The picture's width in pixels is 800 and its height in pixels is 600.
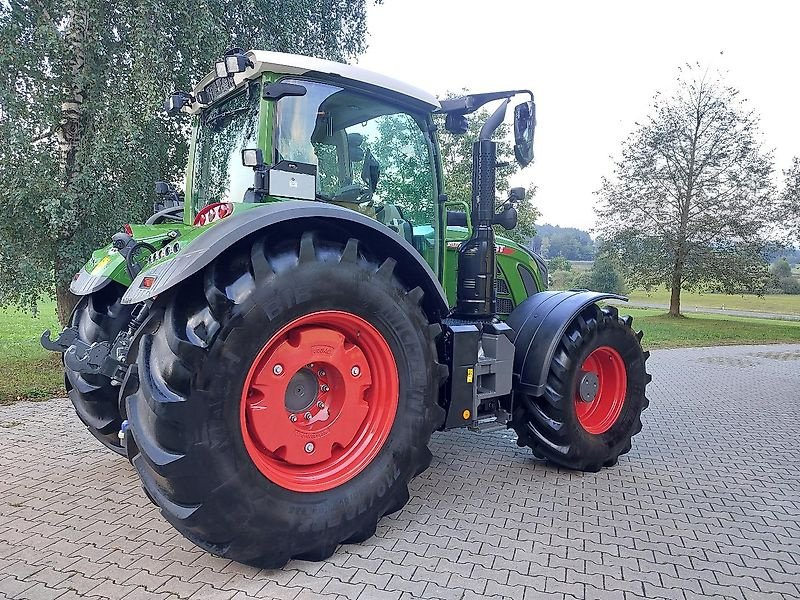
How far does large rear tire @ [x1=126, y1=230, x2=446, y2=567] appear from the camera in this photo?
2.56 meters

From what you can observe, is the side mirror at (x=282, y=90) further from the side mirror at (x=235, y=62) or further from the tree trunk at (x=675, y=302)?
the tree trunk at (x=675, y=302)

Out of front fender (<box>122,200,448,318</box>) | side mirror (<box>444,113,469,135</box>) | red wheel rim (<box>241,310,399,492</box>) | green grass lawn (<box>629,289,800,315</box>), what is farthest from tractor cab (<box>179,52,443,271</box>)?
green grass lawn (<box>629,289,800,315</box>)

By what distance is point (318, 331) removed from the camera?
3.05 metres

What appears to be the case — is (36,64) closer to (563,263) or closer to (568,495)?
(568,495)

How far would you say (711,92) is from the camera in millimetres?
21766

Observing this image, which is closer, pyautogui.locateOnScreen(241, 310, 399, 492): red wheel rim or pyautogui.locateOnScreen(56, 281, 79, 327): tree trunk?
pyautogui.locateOnScreen(241, 310, 399, 492): red wheel rim

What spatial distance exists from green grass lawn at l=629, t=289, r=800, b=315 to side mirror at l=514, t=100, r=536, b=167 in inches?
1078

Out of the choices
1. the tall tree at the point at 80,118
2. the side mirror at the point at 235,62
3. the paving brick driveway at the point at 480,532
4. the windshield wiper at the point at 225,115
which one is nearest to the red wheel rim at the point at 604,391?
the paving brick driveway at the point at 480,532

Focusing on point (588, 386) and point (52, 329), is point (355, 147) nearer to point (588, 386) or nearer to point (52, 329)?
point (588, 386)

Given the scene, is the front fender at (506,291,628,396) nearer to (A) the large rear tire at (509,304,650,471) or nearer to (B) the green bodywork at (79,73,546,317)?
(A) the large rear tire at (509,304,650,471)

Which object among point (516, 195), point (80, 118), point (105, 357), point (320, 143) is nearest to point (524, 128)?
point (516, 195)

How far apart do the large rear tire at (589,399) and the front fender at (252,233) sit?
1.42m

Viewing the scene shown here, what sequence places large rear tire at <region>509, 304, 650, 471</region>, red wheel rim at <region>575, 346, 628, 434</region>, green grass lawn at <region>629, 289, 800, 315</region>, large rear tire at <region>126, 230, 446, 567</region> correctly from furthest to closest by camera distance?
green grass lawn at <region>629, 289, 800, 315</region> → red wheel rim at <region>575, 346, 628, 434</region> → large rear tire at <region>509, 304, 650, 471</region> → large rear tire at <region>126, 230, 446, 567</region>

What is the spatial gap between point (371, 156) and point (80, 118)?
5.63 m
